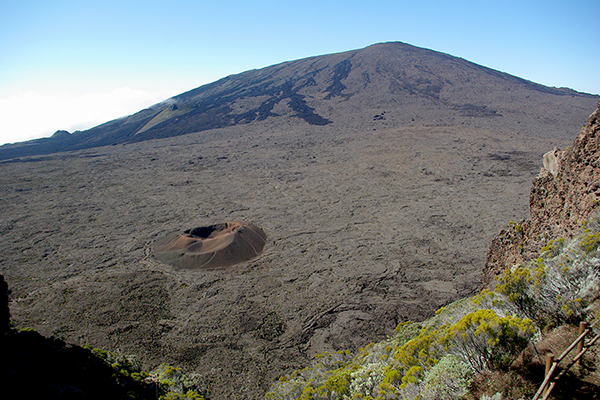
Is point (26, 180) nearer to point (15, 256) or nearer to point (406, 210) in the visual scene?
point (15, 256)

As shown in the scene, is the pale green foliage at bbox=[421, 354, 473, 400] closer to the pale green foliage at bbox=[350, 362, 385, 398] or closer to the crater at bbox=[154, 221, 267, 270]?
the pale green foliage at bbox=[350, 362, 385, 398]

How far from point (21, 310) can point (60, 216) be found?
830cm

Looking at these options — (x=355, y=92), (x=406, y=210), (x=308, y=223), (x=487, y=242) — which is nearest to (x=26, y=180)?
(x=308, y=223)

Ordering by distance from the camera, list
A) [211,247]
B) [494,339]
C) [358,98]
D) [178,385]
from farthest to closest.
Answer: [358,98]
[211,247]
[178,385]
[494,339]

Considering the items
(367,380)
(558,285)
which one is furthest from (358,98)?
(367,380)

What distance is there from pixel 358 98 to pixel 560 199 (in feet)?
129

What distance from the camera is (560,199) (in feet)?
14.3

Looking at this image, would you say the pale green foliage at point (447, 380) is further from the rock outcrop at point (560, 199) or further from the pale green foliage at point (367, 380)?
the rock outcrop at point (560, 199)

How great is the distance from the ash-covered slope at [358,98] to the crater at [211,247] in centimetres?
2521

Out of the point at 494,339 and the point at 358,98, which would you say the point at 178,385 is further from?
the point at 358,98

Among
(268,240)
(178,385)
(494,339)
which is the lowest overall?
(178,385)

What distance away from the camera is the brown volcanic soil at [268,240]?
6.68m

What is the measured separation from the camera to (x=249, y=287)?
8.41 meters

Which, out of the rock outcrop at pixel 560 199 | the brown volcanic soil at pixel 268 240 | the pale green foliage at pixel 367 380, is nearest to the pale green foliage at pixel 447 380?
the pale green foliage at pixel 367 380
